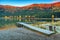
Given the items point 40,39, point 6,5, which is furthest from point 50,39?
point 6,5

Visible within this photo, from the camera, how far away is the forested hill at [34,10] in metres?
2.84

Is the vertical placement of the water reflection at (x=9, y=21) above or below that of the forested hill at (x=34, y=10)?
below

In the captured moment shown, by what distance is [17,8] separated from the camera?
9.36ft

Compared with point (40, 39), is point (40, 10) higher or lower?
higher

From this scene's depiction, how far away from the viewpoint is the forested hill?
284 cm

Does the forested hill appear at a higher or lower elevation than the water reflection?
higher

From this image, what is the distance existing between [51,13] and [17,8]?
0.60 m

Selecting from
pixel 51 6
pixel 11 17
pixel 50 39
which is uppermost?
pixel 51 6

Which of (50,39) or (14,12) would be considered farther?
(14,12)

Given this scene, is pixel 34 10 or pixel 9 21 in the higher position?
pixel 34 10

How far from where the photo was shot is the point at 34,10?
285 centimetres

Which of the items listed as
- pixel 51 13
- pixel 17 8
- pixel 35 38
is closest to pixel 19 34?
pixel 35 38

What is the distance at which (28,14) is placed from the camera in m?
2.86

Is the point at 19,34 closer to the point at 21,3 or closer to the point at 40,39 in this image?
the point at 40,39
